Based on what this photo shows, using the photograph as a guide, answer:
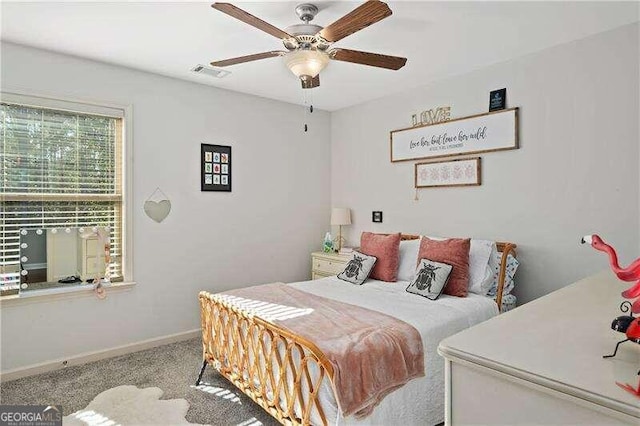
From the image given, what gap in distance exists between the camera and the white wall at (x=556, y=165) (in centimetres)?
270

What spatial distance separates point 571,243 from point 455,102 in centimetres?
159

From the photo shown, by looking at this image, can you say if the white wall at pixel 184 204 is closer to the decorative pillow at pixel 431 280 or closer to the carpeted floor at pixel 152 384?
Answer: the carpeted floor at pixel 152 384

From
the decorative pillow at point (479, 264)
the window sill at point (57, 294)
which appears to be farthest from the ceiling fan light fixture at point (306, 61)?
the window sill at point (57, 294)

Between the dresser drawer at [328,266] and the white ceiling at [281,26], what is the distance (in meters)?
1.96

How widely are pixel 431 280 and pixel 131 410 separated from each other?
2.25 metres

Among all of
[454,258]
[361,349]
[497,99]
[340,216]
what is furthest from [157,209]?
[497,99]

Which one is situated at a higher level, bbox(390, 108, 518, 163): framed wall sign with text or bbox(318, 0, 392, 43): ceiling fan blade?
bbox(318, 0, 392, 43): ceiling fan blade

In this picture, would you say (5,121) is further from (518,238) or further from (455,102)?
(518,238)

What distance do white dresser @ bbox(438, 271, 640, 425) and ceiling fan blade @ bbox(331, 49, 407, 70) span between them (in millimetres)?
1763

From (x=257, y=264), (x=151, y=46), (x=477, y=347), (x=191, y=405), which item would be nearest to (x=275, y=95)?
(x=151, y=46)

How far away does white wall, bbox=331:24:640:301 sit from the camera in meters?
2.70

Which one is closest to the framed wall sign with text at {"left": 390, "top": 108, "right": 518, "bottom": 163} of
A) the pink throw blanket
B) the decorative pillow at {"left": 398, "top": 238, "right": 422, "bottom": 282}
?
the decorative pillow at {"left": 398, "top": 238, "right": 422, "bottom": 282}

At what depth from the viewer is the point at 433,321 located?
2422 millimetres

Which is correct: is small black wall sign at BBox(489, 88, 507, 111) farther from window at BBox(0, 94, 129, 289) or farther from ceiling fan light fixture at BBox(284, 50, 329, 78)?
window at BBox(0, 94, 129, 289)
